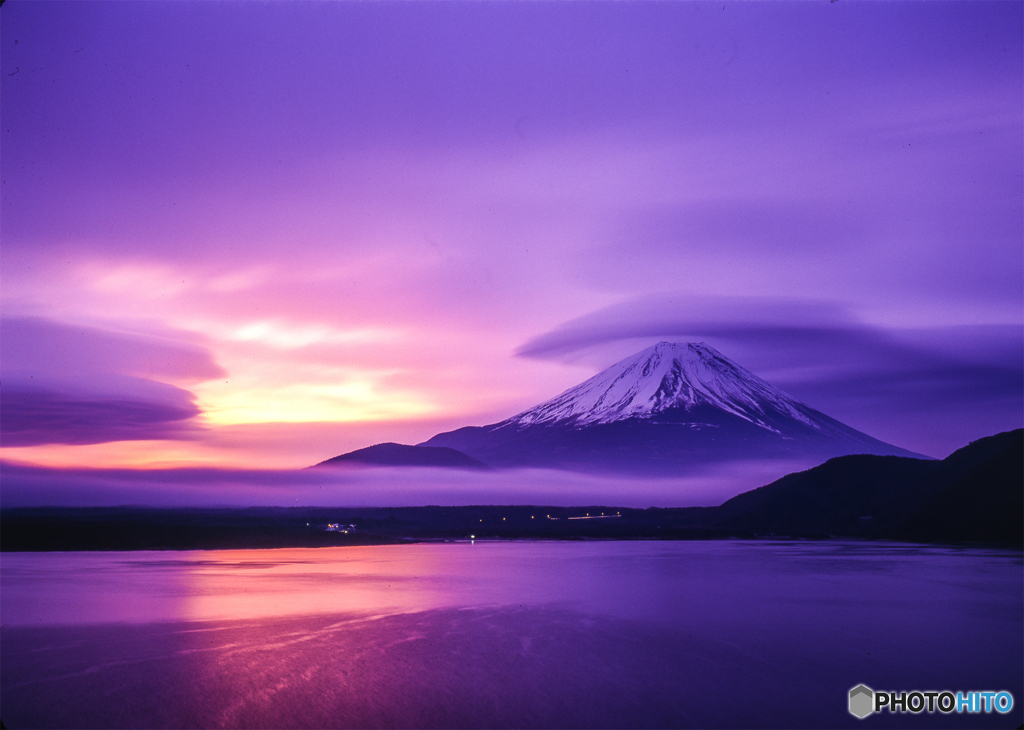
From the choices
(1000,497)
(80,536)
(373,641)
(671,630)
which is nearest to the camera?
(373,641)

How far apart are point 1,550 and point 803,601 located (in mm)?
43311

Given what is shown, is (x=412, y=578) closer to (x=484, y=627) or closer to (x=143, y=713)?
(x=484, y=627)

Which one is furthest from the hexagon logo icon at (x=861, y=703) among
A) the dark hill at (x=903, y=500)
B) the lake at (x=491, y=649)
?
the dark hill at (x=903, y=500)

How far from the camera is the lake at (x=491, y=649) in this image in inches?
488

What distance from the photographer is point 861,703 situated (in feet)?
41.8

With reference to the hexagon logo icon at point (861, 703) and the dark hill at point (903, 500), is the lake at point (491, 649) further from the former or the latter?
Answer: the dark hill at point (903, 500)

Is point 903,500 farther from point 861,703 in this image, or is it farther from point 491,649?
point 861,703

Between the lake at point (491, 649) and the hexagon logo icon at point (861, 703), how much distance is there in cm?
15

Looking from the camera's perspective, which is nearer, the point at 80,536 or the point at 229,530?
the point at 80,536

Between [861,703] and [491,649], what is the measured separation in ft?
23.5

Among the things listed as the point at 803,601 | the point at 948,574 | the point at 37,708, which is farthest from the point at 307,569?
the point at 948,574

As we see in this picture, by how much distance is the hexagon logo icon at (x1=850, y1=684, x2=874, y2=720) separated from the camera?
12.5m

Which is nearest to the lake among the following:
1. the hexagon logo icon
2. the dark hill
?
the hexagon logo icon

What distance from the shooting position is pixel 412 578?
3278 centimetres
